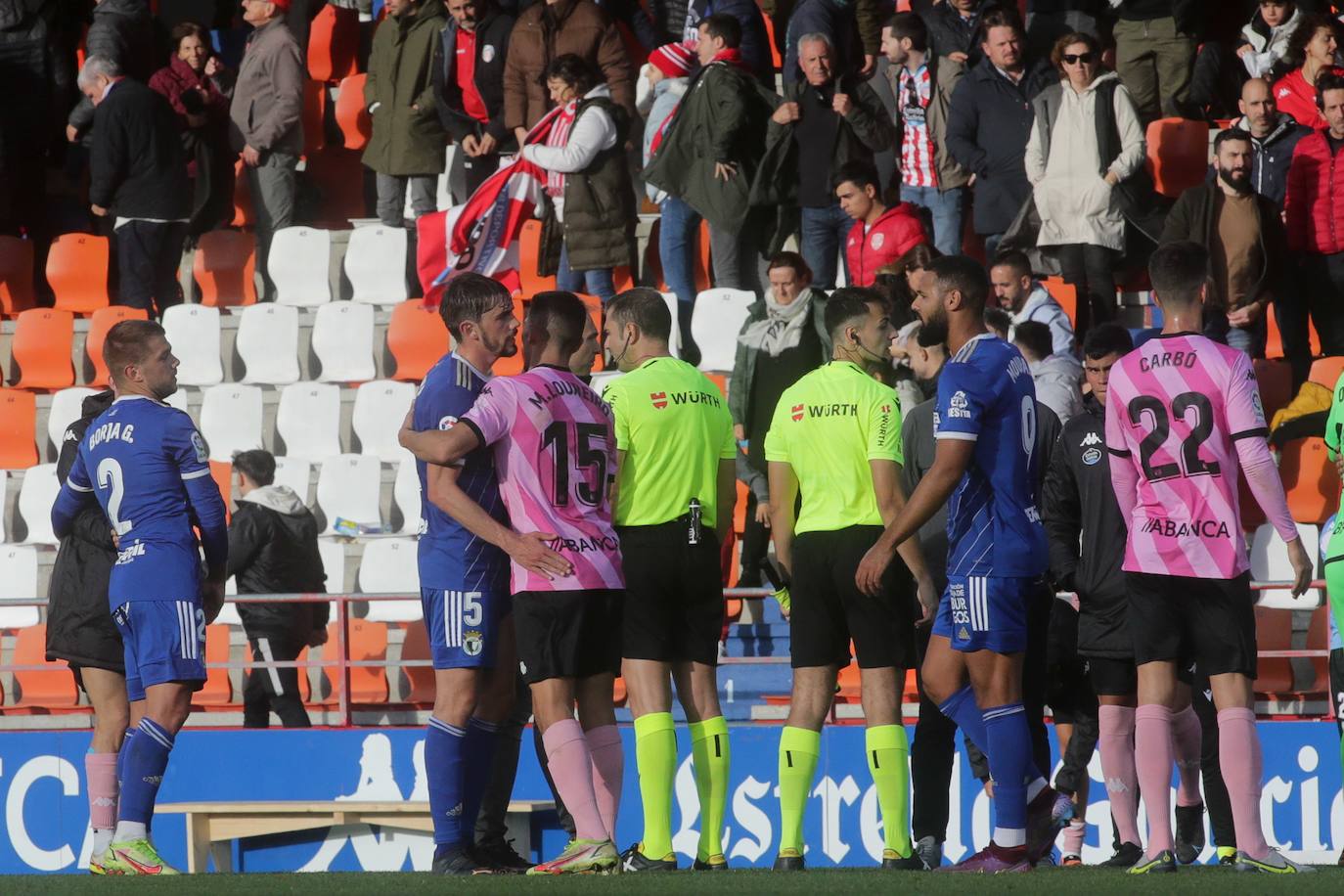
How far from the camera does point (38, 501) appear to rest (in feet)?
45.2

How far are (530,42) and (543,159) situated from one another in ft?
4.30

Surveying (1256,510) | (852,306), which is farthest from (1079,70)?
(852,306)

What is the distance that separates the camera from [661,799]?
23.5 feet

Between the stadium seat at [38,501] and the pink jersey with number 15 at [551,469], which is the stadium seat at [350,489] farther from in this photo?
the pink jersey with number 15 at [551,469]

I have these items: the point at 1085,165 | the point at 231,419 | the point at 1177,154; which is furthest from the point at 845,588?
the point at 231,419

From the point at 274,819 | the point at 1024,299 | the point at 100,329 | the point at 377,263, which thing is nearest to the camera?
the point at 274,819

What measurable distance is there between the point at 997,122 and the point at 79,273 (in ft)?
23.3

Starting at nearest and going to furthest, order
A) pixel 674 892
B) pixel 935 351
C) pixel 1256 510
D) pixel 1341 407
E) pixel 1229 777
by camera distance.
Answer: pixel 674 892, pixel 1229 777, pixel 1341 407, pixel 935 351, pixel 1256 510

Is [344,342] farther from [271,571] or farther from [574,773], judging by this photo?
[574,773]

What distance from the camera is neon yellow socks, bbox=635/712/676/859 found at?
23.5 feet

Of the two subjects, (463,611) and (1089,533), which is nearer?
(463,611)

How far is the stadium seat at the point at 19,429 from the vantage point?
1430 cm

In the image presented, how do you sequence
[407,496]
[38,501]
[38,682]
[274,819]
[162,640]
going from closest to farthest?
[162,640] → [274,819] → [38,682] → [407,496] → [38,501]

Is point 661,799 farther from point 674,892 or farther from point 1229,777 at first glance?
point 1229,777
